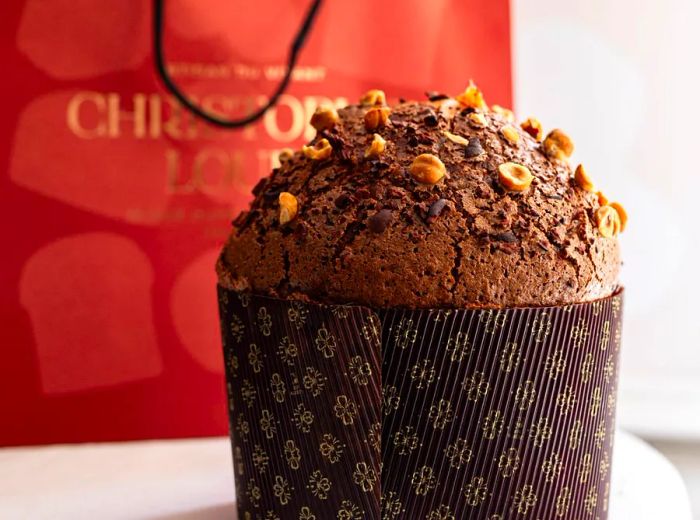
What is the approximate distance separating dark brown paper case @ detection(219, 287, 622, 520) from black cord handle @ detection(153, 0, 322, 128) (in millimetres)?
511

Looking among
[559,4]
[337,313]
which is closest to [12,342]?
[337,313]

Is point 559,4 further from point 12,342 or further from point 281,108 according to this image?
point 12,342

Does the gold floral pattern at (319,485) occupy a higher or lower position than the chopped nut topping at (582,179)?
lower

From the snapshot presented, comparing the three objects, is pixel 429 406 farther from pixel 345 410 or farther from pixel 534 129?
pixel 534 129

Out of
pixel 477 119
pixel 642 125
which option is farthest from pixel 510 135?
pixel 642 125

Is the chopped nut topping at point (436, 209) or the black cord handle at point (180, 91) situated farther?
the black cord handle at point (180, 91)

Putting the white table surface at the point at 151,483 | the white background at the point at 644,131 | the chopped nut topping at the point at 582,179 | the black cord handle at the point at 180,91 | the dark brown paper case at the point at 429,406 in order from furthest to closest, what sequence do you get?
1. the white background at the point at 644,131
2. the black cord handle at the point at 180,91
3. the white table surface at the point at 151,483
4. the chopped nut topping at the point at 582,179
5. the dark brown paper case at the point at 429,406

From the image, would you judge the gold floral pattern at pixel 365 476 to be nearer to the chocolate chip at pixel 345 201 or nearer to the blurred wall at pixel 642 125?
the chocolate chip at pixel 345 201

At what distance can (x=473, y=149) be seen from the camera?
0.95 meters

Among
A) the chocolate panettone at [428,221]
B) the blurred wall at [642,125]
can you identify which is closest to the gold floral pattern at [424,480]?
the chocolate panettone at [428,221]

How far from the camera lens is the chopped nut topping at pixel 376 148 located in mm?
938

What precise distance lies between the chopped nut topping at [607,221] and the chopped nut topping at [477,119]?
0.54ft

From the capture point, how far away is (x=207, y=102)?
1.47m

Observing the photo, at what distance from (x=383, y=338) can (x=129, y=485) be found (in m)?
0.53
